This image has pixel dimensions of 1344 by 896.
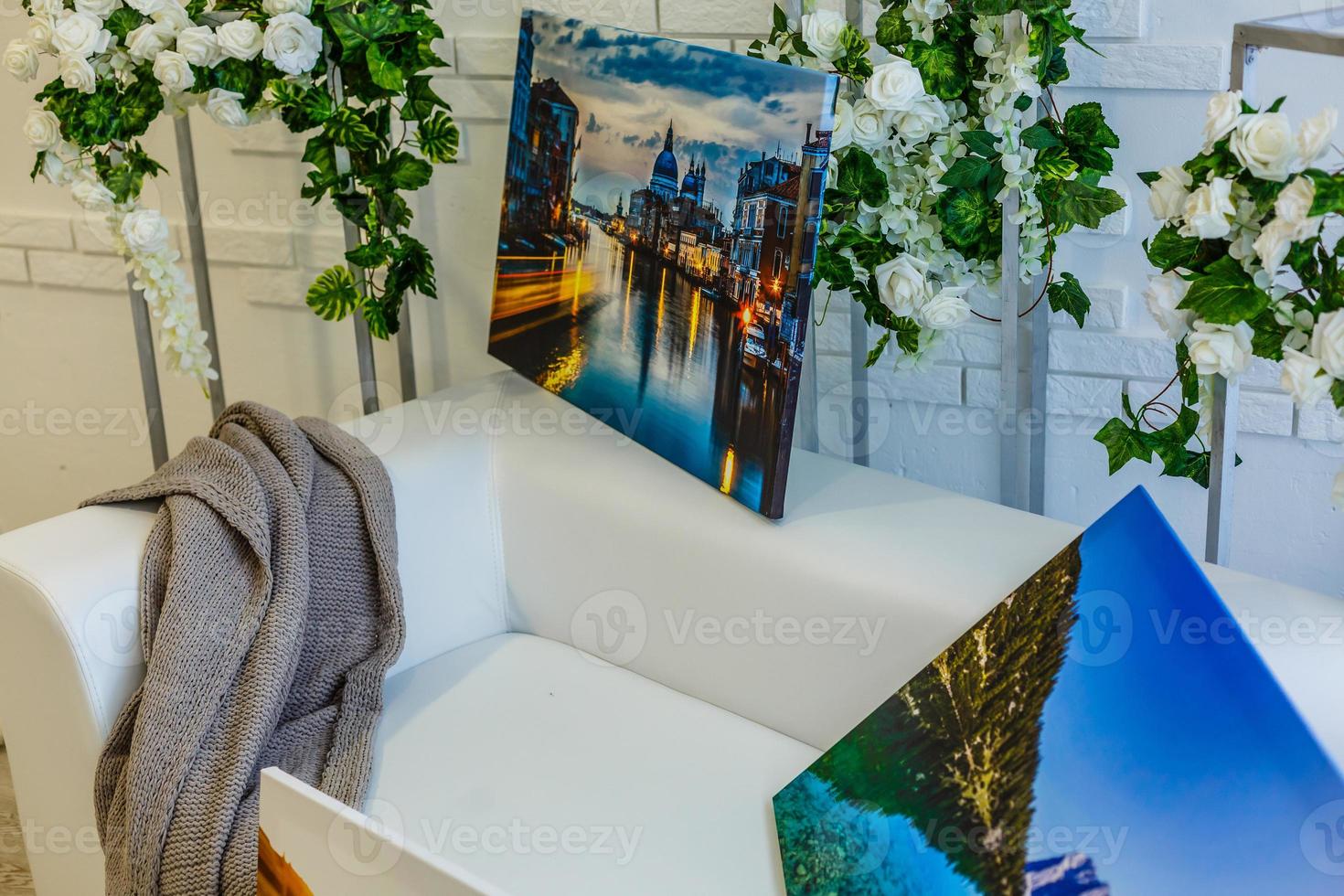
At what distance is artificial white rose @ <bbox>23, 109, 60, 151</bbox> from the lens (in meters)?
1.89

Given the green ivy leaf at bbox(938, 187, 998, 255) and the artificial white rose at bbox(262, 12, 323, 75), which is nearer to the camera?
the green ivy leaf at bbox(938, 187, 998, 255)

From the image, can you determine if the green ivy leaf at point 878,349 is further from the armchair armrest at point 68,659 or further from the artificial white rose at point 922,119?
the armchair armrest at point 68,659

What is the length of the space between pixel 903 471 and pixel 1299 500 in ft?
1.86

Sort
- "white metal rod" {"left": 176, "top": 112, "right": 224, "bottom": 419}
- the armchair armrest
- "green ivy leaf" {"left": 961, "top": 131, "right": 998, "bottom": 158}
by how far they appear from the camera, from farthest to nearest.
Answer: "white metal rod" {"left": 176, "top": 112, "right": 224, "bottom": 419} → "green ivy leaf" {"left": 961, "top": 131, "right": 998, "bottom": 158} → the armchair armrest

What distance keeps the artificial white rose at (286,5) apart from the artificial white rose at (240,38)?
0.10ft

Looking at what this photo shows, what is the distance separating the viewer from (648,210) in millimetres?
1636

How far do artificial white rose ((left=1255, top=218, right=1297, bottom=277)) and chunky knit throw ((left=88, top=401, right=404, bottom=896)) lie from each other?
1064mm

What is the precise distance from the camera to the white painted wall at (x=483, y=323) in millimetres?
1629

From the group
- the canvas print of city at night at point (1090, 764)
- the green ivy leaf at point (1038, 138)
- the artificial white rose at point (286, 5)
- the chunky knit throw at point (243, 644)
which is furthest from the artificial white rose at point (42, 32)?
the canvas print of city at night at point (1090, 764)

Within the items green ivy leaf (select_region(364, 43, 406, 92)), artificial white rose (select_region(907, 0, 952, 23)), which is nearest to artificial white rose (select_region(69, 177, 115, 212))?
green ivy leaf (select_region(364, 43, 406, 92))

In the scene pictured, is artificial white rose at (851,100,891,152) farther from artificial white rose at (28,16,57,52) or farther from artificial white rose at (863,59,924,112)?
artificial white rose at (28,16,57,52)

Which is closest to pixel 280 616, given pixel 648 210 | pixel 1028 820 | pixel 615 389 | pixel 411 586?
pixel 411 586

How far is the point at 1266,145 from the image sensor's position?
1.03m

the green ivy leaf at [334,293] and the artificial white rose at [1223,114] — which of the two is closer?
the artificial white rose at [1223,114]
